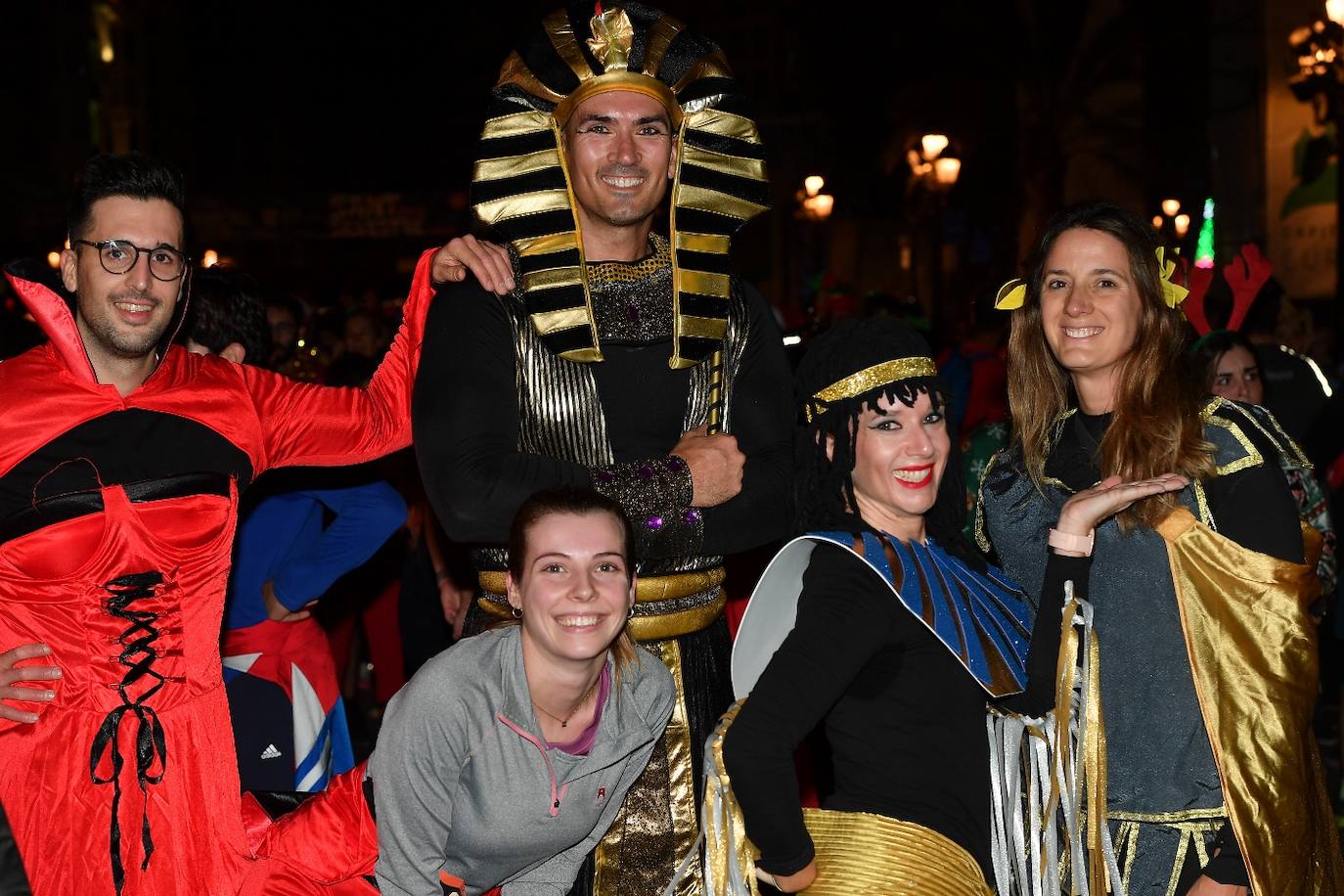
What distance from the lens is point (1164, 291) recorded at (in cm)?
335

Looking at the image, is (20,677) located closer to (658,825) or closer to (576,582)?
(576,582)

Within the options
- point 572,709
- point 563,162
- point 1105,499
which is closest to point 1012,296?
point 1105,499

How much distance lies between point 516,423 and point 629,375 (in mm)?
287

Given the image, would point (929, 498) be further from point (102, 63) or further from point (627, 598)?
point (102, 63)

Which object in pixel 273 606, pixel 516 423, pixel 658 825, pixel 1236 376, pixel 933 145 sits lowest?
pixel 658 825

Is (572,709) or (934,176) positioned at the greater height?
(934,176)

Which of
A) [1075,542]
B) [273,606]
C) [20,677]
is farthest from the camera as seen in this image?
[273,606]

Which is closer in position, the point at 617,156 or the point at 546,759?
the point at 546,759

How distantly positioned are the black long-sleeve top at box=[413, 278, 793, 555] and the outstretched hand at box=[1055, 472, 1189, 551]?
608 mm

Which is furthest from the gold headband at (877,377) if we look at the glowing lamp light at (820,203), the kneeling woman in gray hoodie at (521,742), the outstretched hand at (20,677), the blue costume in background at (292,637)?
the glowing lamp light at (820,203)

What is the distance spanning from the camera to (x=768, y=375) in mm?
3400

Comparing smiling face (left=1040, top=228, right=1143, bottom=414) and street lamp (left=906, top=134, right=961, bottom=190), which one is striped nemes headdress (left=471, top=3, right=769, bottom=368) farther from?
street lamp (left=906, top=134, right=961, bottom=190)

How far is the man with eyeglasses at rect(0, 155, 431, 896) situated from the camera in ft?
9.81

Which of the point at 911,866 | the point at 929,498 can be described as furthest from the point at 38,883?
the point at 929,498
